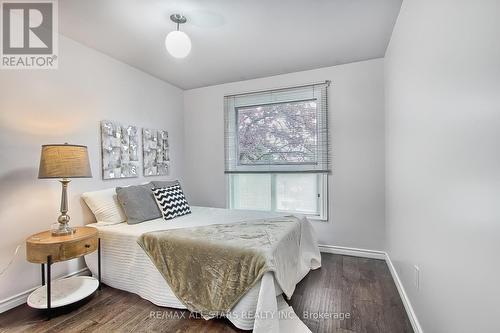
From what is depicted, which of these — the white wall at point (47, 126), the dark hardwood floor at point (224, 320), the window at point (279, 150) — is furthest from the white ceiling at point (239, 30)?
the dark hardwood floor at point (224, 320)

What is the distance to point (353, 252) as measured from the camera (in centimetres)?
306

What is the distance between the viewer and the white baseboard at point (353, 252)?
2949 millimetres

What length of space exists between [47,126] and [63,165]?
62 centimetres

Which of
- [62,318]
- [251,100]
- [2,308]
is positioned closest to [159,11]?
[251,100]

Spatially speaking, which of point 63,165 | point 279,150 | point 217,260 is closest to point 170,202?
point 63,165

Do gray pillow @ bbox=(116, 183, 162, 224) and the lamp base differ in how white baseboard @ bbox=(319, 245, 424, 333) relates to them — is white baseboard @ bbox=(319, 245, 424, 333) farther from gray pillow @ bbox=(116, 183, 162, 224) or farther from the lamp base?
the lamp base

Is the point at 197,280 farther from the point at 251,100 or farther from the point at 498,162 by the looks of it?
the point at 251,100

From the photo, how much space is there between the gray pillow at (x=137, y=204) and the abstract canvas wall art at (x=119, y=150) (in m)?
0.33

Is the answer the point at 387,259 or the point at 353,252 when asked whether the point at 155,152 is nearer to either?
the point at 353,252

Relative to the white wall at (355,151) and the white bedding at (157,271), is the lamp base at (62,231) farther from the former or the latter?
the white wall at (355,151)

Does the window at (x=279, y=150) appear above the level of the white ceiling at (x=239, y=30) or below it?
below

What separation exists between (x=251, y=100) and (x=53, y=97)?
2.37 m

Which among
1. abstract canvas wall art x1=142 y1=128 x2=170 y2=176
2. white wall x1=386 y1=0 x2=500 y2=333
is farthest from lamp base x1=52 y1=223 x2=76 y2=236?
white wall x1=386 y1=0 x2=500 y2=333

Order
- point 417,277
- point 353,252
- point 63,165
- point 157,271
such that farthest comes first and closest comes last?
point 353,252, point 157,271, point 63,165, point 417,277
